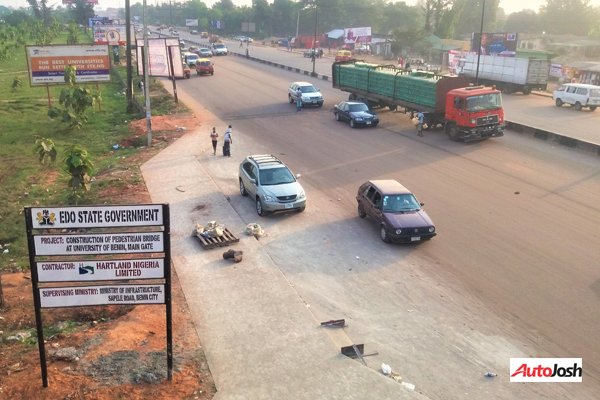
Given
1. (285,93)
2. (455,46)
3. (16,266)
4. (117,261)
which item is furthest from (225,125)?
(455,46)

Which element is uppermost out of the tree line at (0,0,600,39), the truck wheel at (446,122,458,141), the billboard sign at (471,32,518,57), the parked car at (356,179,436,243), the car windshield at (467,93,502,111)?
the tree line at (0,0,600,39)

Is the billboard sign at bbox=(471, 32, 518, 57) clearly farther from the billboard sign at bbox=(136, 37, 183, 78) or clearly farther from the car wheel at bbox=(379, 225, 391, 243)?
the car wheel at bbox=(379, 225, 391, 243)

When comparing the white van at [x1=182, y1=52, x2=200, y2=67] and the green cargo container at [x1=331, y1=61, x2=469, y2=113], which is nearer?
the green cargo container at [x1=331, y1=61, x2=469, y2=113]

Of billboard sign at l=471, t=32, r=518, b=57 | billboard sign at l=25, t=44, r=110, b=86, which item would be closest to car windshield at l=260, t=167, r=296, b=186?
billboard sign at l=25, t=44, r=110, b=86

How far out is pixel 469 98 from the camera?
28234mm

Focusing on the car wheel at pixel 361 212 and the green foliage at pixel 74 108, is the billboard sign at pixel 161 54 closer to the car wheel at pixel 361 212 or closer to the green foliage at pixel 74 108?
the green foliage at pixel 74 108

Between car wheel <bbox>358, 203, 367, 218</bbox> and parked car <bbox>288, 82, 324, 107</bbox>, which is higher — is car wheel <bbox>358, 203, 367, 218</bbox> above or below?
below

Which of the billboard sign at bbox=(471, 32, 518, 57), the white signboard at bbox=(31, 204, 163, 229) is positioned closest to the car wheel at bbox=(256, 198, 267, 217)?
the white signboard at bbox=(31, 204, 163, 229)

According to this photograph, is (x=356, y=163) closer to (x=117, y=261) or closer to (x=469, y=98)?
(x=469, y=98)

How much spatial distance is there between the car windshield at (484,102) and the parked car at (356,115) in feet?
19.3

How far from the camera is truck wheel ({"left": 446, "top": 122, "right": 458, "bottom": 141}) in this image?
94.6 feet

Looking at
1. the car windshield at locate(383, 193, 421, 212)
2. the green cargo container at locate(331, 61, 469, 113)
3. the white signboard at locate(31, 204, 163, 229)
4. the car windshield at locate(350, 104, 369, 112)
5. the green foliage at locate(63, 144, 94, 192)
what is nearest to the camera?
the white signboard at locate(31, 204, 163, 229)

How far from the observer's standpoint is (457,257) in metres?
15.3

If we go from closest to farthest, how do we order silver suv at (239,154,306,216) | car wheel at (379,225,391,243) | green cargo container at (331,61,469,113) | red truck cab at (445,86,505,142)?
car wheel at (379,225,391,243), silver suv at (239,154,306,216), red truck cab at (445,86,505,142), green cargo container at (331,61,469,113)
